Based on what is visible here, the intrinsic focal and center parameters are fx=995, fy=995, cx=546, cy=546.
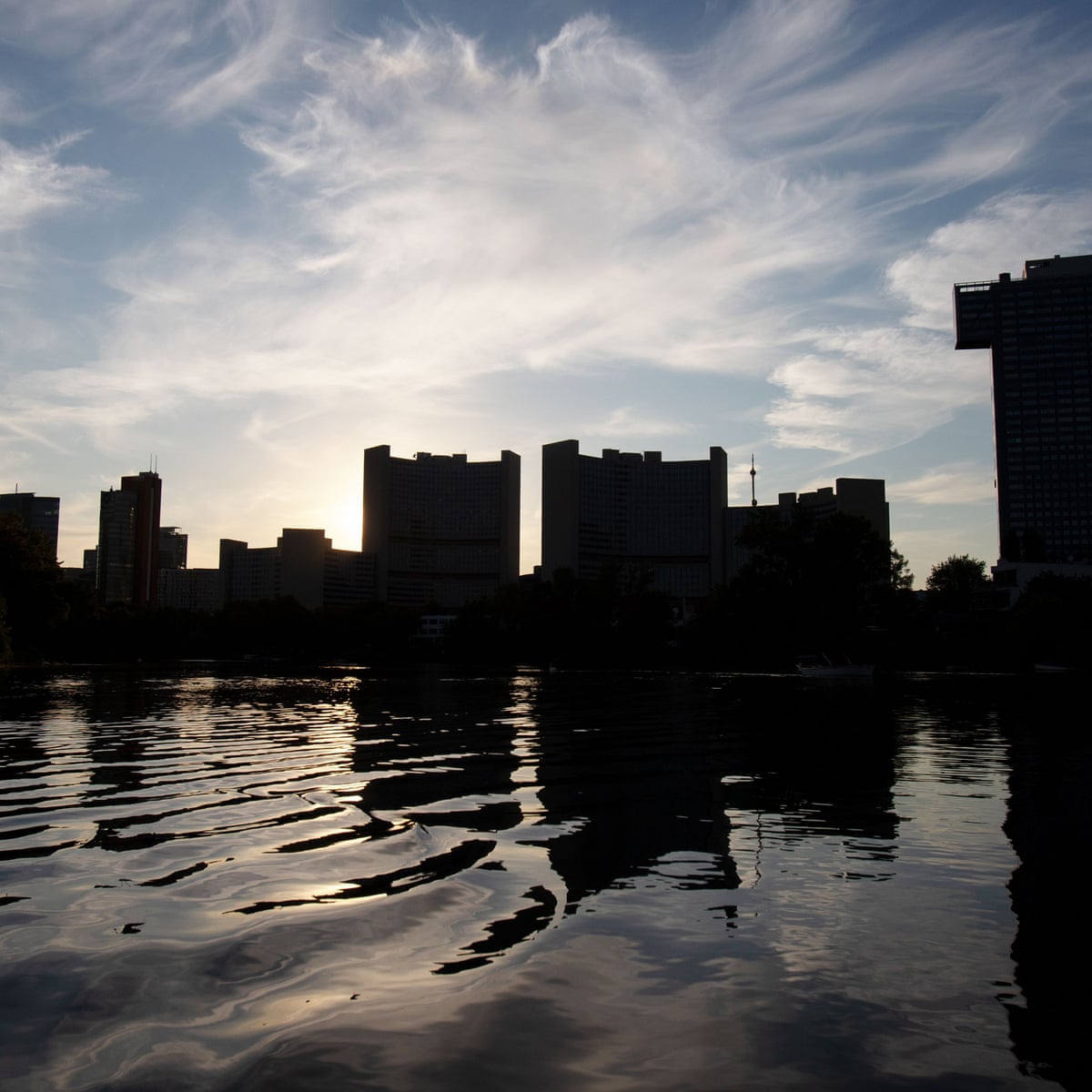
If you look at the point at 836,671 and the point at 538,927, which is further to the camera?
the point at 836,671

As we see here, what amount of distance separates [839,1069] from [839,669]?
265ft

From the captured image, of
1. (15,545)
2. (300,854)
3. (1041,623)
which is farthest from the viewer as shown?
(1041,623)

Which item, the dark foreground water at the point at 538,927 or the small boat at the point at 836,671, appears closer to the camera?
the dark foreground water at the point at 538,927

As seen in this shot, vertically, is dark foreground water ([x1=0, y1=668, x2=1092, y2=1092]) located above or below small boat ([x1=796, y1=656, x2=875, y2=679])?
above

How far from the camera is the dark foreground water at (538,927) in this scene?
462 cm

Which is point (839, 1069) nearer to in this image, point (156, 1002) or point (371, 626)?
point (156, 1002)

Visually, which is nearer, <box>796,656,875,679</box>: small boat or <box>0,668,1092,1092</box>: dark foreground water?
<box>0,668,1092,1092</box>: dark foreground water

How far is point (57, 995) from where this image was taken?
5301mm

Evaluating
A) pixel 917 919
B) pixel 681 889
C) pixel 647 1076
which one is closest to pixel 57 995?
pixel 647 1076

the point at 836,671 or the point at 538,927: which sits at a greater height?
the point at 538,927

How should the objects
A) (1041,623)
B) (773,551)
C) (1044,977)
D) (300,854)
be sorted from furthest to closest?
(773,551) → (1041,623) → (300,854) → (1044,977)

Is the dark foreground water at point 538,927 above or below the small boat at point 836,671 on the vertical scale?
above

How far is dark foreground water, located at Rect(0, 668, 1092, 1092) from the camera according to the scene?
4.62 meters

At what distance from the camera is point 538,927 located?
673cm
